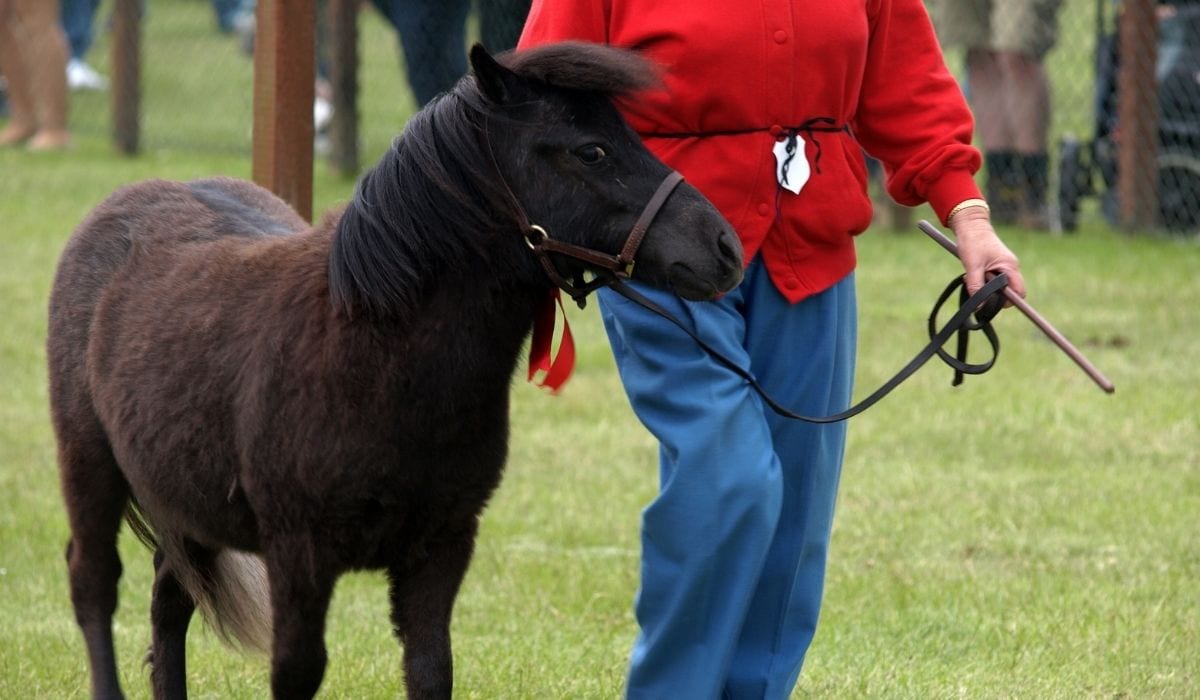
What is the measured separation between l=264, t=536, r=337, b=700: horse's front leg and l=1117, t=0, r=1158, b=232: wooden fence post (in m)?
8.06

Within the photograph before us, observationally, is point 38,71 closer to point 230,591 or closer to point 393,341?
point 230,591

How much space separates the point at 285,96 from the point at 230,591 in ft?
4.85

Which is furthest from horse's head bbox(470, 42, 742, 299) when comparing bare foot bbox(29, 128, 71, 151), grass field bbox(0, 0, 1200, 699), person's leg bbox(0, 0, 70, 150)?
bare foot bbox(29, 128, 71, 151)

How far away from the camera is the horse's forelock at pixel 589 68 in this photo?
309 centimetres

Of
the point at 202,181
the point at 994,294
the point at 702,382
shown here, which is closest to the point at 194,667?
the point at 202,181

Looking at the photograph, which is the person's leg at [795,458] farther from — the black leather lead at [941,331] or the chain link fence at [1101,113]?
the chain link fence at [1101,113]

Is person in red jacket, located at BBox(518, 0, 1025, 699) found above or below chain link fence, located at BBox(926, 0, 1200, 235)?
above

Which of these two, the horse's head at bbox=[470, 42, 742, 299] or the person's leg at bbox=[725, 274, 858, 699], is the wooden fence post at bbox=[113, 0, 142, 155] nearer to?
the person's leg at bbox=[725, 274, 858, 699]

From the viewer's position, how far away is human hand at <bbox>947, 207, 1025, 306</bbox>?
3.50m

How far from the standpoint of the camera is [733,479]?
332 centimetres

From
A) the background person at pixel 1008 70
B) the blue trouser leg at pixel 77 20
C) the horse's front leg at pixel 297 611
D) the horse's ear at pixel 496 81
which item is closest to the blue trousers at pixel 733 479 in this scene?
the horse's ear at pixel 496 81

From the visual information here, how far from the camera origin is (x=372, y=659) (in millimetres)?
4664

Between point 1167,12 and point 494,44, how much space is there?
4071 mm

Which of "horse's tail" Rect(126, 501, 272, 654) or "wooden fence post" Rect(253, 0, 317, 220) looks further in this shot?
"wooden fence post" Rect(253, 0, 317, 220)
